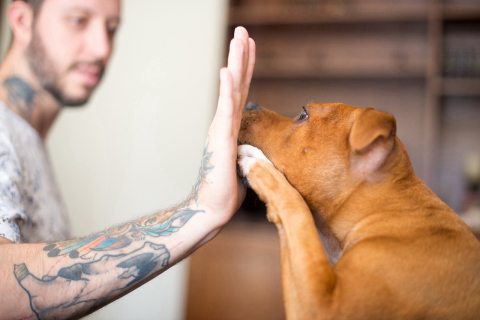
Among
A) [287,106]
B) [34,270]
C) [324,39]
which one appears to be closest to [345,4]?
[324,39]

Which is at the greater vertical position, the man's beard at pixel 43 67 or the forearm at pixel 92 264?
the man's beard at pixel 43 67

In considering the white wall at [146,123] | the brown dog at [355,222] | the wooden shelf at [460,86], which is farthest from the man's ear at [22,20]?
the wooden shelf at [460,86]

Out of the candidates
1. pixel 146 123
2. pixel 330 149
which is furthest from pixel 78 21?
pixel 330 149

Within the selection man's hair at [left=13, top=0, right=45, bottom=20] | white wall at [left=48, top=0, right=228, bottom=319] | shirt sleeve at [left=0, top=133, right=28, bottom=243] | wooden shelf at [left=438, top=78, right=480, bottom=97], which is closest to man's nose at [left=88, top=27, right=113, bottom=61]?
man's hair at [left=13, top=0, right=45, bottom=20]

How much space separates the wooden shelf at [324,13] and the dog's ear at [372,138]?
7.67ft

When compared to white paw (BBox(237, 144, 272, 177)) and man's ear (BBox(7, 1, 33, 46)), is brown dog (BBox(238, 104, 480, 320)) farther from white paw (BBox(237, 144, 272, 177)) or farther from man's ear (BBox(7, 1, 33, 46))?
man's ear (BBox(7, 1, 33, 46))

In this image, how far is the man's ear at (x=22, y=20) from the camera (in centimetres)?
213

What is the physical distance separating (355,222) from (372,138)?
24 centimetres

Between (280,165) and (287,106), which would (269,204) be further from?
(287,106)

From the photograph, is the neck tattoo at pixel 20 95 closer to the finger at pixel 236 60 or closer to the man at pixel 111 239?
the man at pixel 111 239

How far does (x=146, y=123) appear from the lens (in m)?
3.44

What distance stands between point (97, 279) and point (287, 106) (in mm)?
2848

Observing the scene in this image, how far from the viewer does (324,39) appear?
355cm

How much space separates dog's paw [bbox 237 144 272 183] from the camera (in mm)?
1120
